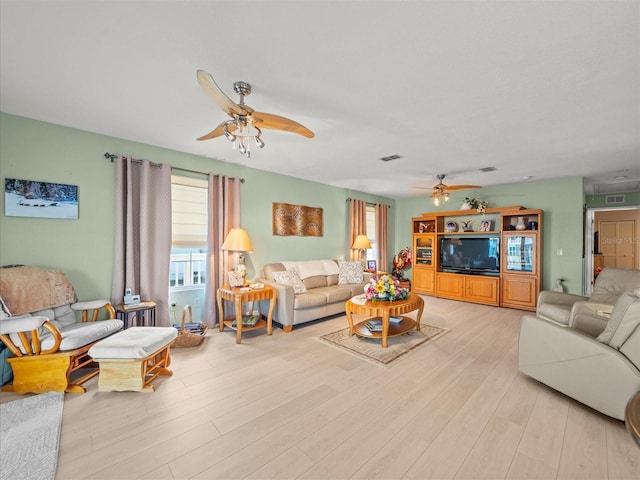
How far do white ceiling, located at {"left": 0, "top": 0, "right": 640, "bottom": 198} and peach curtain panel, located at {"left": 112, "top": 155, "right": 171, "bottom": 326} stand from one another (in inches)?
17.0

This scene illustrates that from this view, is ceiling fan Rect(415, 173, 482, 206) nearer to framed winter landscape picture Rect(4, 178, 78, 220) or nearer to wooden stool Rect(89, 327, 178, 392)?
wooden stool Rect(89, 327, 178, 392)

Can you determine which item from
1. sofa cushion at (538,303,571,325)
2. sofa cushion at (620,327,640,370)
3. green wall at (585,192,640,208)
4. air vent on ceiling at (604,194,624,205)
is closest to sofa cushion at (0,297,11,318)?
sofa cushion at (620,327,640,370)

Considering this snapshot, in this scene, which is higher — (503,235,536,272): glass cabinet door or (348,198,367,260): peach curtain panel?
(348,198,367,260): peach curtain panel

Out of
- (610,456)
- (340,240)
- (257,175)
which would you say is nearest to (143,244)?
(257,175)

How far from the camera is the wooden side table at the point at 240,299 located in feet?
11.4

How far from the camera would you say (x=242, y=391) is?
7.70ft

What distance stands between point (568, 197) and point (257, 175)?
5694mm

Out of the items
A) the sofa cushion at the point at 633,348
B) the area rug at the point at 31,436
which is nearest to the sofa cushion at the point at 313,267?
the area rug at the point at 31,436

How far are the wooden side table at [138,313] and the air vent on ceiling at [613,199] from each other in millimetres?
9121

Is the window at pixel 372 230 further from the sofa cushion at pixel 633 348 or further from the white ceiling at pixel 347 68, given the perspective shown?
the sofa cushion at pixel 633 348

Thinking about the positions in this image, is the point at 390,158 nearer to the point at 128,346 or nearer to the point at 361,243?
the point at 361,243

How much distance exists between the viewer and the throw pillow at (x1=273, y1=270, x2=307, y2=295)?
427 cm

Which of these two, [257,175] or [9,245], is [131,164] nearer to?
[9,245]

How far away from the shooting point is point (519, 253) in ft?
17.2
